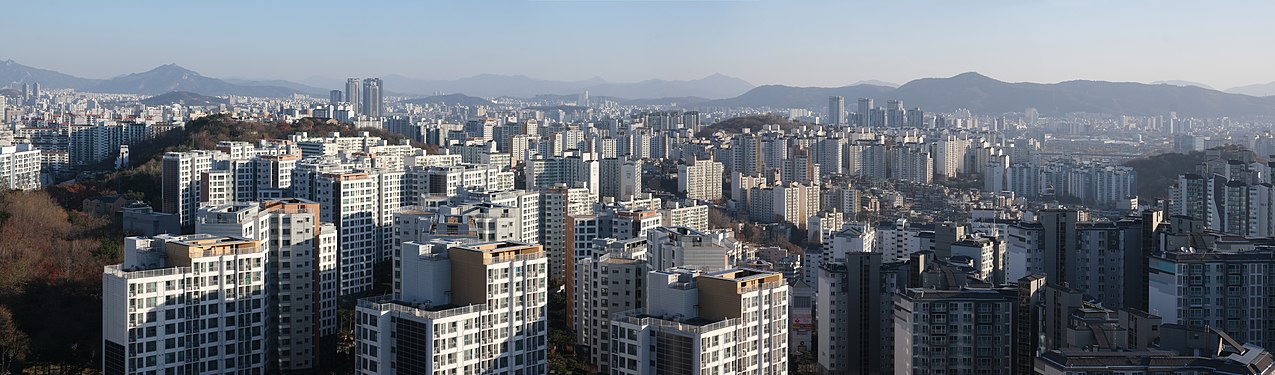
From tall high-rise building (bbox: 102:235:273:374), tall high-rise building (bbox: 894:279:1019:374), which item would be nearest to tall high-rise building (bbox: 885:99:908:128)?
tall high-rise building (bbox: 894:279:1019:374)

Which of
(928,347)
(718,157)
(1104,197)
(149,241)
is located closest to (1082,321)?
(928,347)

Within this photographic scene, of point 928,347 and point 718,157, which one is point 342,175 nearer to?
point 928,347

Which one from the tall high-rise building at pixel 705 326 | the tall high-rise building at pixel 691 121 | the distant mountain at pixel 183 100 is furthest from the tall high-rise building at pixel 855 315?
the distant mountain at pixel 183 100

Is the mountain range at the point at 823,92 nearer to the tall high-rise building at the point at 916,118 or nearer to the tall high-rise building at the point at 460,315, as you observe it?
the tall high-rise building at the point at 916,118

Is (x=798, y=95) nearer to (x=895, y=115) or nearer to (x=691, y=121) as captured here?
(x=895, y=115)

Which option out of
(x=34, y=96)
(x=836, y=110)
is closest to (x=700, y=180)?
(x=836, y=110)

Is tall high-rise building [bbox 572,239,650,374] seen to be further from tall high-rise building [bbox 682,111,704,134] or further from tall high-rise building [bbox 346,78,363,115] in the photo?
tall high-rise building [bbox 346,78,363,115]

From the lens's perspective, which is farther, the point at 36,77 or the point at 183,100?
the point at 36,77
